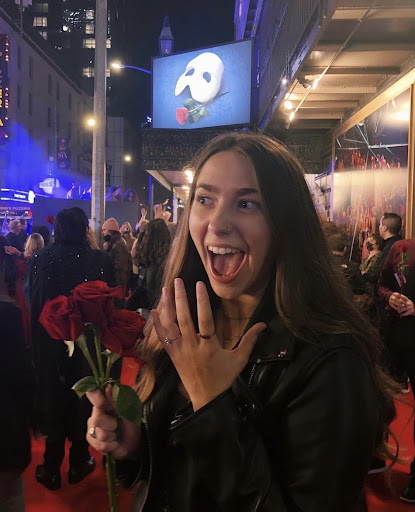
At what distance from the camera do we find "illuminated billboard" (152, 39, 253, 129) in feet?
50.7

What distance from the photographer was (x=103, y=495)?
158 inches

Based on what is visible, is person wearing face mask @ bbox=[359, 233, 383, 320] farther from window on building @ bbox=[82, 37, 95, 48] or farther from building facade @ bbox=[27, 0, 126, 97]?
window on building @ bbox=[82, 37, 95, 48]

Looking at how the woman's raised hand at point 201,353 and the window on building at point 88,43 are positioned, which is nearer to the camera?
the woman's raised hand at point 201,353

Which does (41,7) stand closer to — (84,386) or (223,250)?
(223,250)

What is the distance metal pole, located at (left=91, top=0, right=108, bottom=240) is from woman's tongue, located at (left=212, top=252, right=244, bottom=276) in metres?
9.69

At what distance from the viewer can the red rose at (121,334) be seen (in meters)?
1.23

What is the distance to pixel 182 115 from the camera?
54.3ft

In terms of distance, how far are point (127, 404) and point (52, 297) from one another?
305cm

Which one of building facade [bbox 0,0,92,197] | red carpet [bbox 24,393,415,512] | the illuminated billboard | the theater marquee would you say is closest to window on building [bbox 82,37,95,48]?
building facade [bbox 0,0,92,197]

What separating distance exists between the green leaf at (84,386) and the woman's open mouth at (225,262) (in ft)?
1.50

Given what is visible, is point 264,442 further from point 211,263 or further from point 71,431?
point 71,431

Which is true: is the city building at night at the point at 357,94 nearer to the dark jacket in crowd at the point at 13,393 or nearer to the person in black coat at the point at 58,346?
the person in black coat at the point at 58,346

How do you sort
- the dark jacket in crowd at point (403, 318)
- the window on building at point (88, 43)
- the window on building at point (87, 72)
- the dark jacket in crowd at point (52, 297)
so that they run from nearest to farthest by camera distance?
the dark jacket in crowd at point (403, 318), the dark jacket in crowd at point (52, 297), the window on building at point (87, 72), the window on building at point (88, 43)

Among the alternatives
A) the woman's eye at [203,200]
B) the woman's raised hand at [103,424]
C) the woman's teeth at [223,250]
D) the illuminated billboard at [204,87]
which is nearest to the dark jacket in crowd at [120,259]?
the woman's eye at [203,200]
